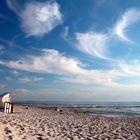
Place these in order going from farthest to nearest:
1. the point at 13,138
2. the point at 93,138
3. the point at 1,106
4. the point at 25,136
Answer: the point at 1,106, the point at 93,138, the point at 25,136, the point at 13,138

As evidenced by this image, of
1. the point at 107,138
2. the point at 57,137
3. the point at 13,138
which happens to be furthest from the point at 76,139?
the point at 13,138

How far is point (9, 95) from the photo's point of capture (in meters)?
34.4

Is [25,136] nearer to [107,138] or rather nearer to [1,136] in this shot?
[1,136]

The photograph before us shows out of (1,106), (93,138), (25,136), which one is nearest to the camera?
(25,136)

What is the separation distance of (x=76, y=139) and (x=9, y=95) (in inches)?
947

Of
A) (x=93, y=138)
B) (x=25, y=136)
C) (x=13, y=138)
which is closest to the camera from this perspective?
(x=13, y=138)

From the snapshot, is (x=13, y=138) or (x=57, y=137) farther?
(x=57, y=137)

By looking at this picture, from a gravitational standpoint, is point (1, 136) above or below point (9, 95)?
below

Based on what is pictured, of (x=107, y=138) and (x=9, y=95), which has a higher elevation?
(x=9, y=95)

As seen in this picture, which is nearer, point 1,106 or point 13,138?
point 13,138

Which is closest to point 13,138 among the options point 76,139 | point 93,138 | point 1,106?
point 76,139

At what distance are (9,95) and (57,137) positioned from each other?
23.5 metres

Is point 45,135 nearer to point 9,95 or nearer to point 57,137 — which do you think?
point 57,137

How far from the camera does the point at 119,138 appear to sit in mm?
12992
